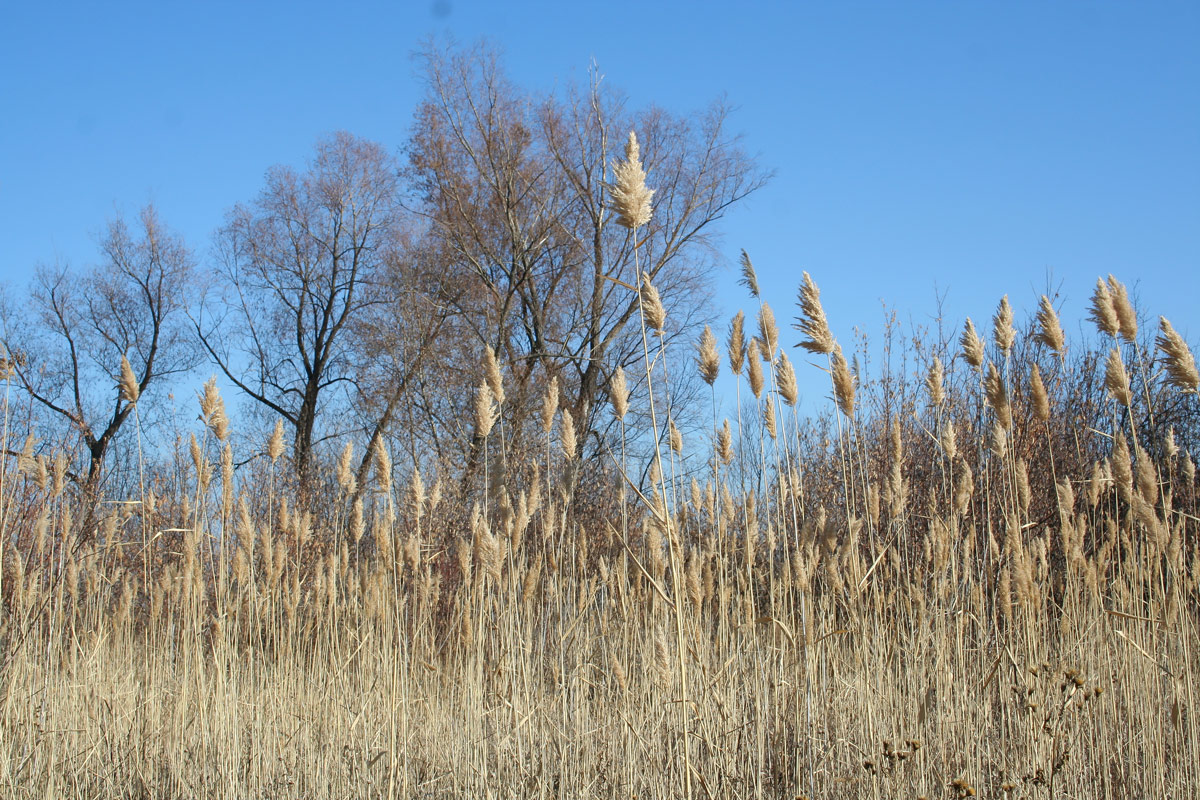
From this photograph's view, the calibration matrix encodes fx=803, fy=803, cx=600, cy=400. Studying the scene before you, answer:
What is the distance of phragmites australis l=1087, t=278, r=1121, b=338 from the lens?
12.0ft

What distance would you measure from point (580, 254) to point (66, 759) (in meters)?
15.9

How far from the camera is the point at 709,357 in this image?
277 centimetres

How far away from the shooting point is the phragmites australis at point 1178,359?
10.6 feet

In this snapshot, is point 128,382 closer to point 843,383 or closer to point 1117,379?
point 843,383

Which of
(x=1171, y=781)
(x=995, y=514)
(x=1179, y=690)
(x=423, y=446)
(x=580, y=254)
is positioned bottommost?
(x=1171, y=781)

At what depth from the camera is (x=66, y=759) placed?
3373 mm

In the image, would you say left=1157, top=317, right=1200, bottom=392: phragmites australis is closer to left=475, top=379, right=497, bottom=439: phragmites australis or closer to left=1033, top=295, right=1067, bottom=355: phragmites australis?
left=1033, top=295, right=1067, bottom=355: phragmites australis

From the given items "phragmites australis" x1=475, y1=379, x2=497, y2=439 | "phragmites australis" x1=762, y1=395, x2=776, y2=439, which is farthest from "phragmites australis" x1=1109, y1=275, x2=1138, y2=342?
"phragmites australis" x1=475, y1=379, x2=497, y2=439

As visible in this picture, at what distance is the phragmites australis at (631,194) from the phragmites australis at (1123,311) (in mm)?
2635

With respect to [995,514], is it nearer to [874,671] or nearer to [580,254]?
[874,671]

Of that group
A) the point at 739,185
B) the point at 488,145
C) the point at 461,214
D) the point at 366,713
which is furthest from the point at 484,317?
the point at 366,713

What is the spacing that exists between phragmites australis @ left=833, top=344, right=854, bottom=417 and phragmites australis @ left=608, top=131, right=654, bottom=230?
40.2 inches

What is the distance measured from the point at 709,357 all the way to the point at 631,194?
2.58ft

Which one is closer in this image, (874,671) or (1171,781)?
(1171,781)
